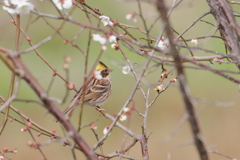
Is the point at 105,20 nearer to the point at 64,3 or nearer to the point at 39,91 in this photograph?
the point at 64,3

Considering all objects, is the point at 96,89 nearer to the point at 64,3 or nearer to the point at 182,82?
the point at 64,3

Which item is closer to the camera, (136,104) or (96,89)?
(96,89)

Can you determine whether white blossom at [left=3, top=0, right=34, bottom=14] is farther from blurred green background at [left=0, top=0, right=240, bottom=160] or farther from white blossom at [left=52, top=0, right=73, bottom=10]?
blurred green background at [left=0, top=0, right=240, bottom=160]

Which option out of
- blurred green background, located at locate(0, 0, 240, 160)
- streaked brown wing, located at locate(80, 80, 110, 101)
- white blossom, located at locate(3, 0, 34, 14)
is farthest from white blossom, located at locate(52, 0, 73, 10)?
blurred green background, located at locate(0, 0, 240, 160)

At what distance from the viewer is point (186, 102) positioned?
245 cm

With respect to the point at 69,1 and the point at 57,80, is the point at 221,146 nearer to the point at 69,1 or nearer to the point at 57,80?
the point at 57,80

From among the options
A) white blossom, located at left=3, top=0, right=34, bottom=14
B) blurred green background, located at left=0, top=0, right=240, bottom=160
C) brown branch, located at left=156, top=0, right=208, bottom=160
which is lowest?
brown branch, located at left=156, top=0, right=208, bottom=160

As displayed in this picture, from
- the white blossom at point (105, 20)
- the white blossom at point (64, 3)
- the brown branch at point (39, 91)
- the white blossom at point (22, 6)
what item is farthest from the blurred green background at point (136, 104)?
the brown branch at point (39, 91)

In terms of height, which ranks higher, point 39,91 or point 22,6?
point 22,6

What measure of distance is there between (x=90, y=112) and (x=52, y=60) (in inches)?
124

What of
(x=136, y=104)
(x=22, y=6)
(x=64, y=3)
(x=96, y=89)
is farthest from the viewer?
(x=136, y=104)

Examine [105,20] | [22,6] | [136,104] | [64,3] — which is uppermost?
[136,104]

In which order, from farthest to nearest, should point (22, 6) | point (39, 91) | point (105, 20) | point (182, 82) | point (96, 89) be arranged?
point (96, 89)
point (105, 20)
point (22, 6)
point (39, 91)
point (182, 82)

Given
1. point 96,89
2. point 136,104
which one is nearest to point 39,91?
point 96,89
